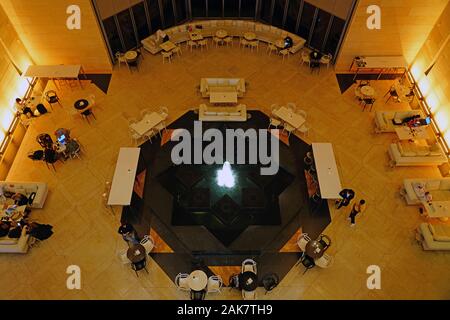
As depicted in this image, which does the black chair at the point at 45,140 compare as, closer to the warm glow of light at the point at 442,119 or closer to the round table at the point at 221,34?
the round table at the point at 221,34

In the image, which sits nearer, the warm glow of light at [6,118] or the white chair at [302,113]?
the warm glow of light at [6,118]

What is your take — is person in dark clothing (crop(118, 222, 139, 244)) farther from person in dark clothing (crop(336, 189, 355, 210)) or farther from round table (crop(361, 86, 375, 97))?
round table (crop(361, 86, 375, 97))

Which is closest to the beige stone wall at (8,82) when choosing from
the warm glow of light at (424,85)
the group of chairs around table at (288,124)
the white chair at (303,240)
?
the group of chairs around table at (288,124)

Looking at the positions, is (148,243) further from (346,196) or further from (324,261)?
(346,196)

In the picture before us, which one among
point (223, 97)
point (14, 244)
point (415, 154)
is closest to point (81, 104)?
point (223, 97)

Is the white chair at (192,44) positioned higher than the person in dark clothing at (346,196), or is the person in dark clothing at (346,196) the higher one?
the white chair at (192,44)

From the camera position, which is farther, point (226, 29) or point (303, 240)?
point (226, 29)

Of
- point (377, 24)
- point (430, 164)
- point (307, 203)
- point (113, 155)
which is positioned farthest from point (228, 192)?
point (377, 24)
